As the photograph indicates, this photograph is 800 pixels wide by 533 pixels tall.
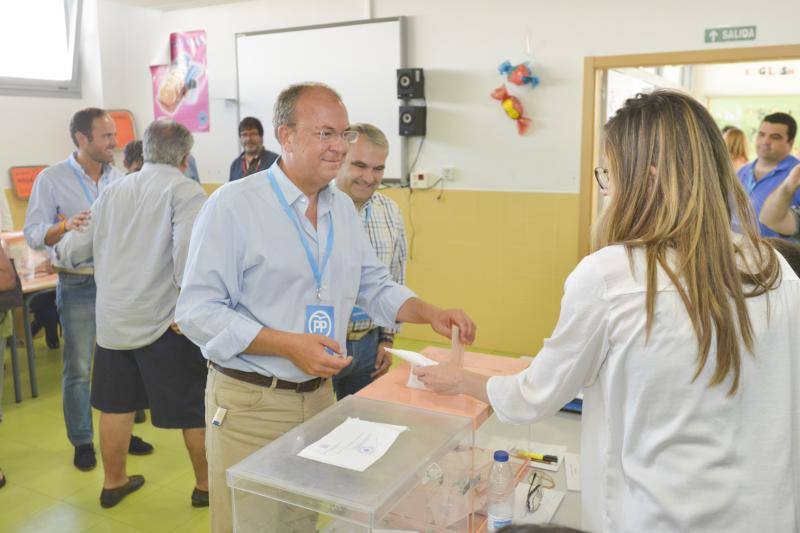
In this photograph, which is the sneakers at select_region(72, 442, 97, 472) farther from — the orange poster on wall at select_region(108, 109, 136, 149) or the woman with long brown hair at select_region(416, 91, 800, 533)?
the orange poster on wall at select_region(108, 109, 136, 149)

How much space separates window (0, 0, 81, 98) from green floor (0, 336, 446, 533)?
10.3ft

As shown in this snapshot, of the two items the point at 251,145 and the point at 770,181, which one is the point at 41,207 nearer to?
the point at 251,145

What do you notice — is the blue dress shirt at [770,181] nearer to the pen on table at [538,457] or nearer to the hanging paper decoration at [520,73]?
the hanging paper decoration at [520,73]

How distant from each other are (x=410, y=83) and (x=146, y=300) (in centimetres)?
314

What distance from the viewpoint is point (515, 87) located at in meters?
5.07

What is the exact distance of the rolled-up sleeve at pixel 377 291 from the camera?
2111 millimetres

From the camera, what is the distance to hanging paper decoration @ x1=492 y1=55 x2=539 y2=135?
4918 mm

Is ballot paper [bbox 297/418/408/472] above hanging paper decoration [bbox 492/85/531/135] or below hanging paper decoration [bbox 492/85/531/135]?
below

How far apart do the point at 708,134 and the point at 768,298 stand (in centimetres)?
31

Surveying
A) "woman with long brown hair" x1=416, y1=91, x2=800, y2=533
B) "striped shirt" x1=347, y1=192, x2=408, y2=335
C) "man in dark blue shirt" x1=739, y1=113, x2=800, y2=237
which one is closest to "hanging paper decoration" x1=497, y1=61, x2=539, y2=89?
"man in dark blue shirt" x1=739, y1=113, x2=800, y2=237

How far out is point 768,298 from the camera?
45.7 inches

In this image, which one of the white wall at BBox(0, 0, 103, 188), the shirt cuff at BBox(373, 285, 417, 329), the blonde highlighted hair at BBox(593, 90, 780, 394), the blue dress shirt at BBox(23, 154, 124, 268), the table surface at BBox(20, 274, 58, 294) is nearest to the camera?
the blonde highlighted hair at BBox(593, 90, 780, 394)

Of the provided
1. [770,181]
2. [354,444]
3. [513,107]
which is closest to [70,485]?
[354,444]

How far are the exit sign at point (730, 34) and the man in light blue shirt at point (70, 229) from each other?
3865 mm
